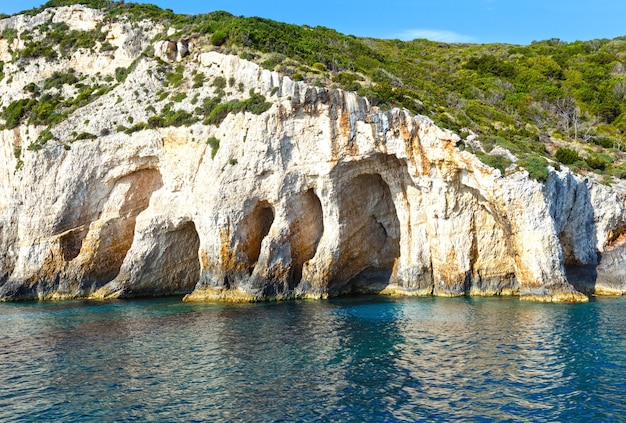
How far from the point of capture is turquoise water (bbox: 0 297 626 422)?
42.7ft

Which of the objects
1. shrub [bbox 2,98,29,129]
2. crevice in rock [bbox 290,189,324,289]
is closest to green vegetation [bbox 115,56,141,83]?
shrub [bbox 2,98,29,129]

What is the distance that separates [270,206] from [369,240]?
7267 mm

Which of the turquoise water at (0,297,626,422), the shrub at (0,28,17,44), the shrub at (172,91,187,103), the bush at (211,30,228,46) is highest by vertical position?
the shrub at (0,28,17,44)

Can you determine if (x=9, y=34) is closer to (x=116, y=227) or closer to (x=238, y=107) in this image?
(x=116, y=227)

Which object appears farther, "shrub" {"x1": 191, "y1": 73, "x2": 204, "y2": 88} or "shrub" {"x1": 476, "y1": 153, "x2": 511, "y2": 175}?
"shrub" {"x1": 191, "y1": 73, "x2": 204, "y2": 88}

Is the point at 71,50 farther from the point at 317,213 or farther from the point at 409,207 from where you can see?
the point at 409,207

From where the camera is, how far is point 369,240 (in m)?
35.5

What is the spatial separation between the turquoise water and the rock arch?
8.45 metres

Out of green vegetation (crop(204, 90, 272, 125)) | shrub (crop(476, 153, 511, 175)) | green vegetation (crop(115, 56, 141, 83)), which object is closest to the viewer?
shrub (crop(476, 153, 511, 175))

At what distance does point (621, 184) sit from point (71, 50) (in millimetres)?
46665

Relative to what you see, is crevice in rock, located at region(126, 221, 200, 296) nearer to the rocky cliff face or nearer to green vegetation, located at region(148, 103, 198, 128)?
the rocky cliff face

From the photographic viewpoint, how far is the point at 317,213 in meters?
35.0

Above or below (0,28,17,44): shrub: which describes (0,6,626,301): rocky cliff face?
below

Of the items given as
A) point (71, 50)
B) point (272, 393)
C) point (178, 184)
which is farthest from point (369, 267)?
point (71, 50)
